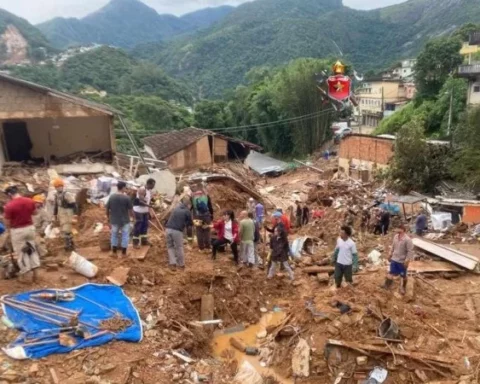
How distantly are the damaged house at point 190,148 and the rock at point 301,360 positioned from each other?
75.8ft

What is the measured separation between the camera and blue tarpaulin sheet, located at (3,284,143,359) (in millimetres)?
6230

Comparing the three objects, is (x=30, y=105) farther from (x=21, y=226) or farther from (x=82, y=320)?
(x=82, y=320)

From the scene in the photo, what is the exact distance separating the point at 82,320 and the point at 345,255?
479 cm

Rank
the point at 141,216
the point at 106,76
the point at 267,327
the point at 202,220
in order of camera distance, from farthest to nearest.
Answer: the point at 106,76, the point at 202,220, the point at 141,216, the point at 267,327

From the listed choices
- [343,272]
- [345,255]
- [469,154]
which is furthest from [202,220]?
[469,154]

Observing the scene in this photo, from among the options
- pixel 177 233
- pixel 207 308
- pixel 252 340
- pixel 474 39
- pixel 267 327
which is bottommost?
pixel 252 340

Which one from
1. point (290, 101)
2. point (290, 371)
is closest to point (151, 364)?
point (290, 371)

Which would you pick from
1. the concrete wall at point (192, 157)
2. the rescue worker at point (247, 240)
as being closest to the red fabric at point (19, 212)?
the rescue worker at point (247, 240)

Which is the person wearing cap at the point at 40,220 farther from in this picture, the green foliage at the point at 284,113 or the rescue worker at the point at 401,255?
the green foliage at the point at 284,113

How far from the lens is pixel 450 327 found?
8.24m

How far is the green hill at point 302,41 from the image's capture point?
11538cm

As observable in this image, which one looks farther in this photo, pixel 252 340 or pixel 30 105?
pixel 30 105

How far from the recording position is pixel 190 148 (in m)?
31.1

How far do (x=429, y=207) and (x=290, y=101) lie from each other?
99.2ft
